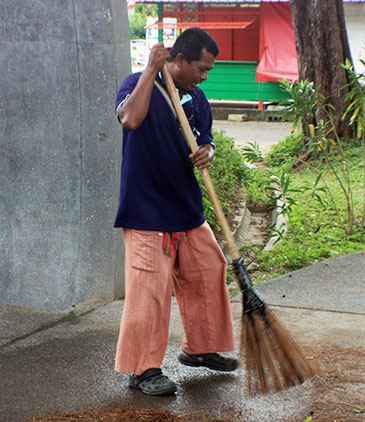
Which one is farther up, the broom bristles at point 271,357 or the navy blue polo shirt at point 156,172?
the navy blue polo shirt at point 156,172

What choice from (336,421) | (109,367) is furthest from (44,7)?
(336,421)

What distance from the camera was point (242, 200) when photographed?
905 cm

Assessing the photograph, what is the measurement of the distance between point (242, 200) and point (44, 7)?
4.79 m

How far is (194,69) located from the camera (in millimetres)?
3457

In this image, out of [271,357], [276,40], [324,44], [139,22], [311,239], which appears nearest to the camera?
[271,357]

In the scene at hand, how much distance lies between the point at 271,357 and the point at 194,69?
1.44 meters

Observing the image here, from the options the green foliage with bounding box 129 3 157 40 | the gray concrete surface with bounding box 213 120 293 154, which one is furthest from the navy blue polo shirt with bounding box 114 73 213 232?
the green foliage with bounding box 129 3 157 40

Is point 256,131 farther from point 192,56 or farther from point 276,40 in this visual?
point 192,56

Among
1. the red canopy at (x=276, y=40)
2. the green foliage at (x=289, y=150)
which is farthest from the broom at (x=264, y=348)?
the red canopy at (x=276, y=40)

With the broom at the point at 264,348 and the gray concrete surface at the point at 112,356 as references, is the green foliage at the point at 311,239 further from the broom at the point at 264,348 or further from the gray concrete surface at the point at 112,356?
the broom at the point at 264,348

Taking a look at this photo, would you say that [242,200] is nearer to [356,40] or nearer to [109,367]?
[109,367]

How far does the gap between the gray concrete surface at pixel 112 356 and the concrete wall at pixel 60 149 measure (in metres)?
0.25

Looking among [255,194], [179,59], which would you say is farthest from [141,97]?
[255,194]

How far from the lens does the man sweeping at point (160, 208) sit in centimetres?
346
